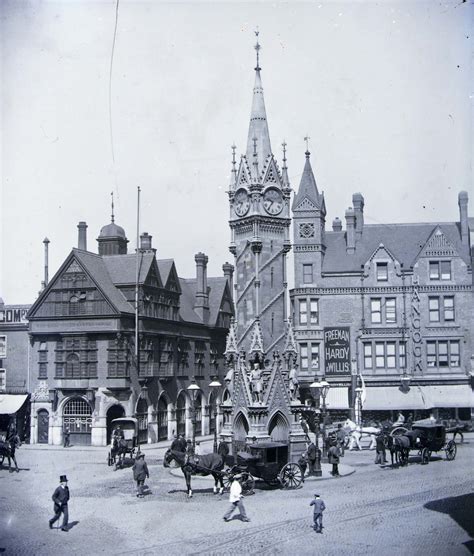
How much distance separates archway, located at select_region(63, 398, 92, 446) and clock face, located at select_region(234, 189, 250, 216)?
2003 centimetres

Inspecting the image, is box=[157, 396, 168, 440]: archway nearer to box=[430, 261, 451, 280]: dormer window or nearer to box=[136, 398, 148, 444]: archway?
box=[136, 398, 148, 444]: archway

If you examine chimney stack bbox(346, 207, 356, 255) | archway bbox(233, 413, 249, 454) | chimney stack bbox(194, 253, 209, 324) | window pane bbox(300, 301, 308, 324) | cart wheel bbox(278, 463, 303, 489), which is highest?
chimney stack bbox(346, 207, 356, 255)

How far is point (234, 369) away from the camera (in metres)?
32.2

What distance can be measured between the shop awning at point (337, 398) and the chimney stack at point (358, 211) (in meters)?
11.5

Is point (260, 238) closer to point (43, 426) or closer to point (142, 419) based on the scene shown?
point (142, 419)

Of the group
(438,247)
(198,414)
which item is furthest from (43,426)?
(438,247)

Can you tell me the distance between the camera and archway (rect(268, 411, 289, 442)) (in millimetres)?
30875

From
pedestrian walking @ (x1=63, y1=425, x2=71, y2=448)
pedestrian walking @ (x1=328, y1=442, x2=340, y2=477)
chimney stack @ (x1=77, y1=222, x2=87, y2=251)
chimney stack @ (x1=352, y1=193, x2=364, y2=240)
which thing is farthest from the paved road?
chimney stack @ (x1=77, y1=222, x2=87, y2=251)

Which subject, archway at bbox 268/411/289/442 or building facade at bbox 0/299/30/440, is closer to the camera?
archway at bbox 268/411/289/442

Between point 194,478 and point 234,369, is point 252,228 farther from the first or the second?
point 194,478

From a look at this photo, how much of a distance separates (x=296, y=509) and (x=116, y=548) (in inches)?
255

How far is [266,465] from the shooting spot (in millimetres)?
25156

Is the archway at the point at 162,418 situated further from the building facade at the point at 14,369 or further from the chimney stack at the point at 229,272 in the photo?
the chimney stack at the point at 229,272

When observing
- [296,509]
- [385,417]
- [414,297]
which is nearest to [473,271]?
[414,297]
